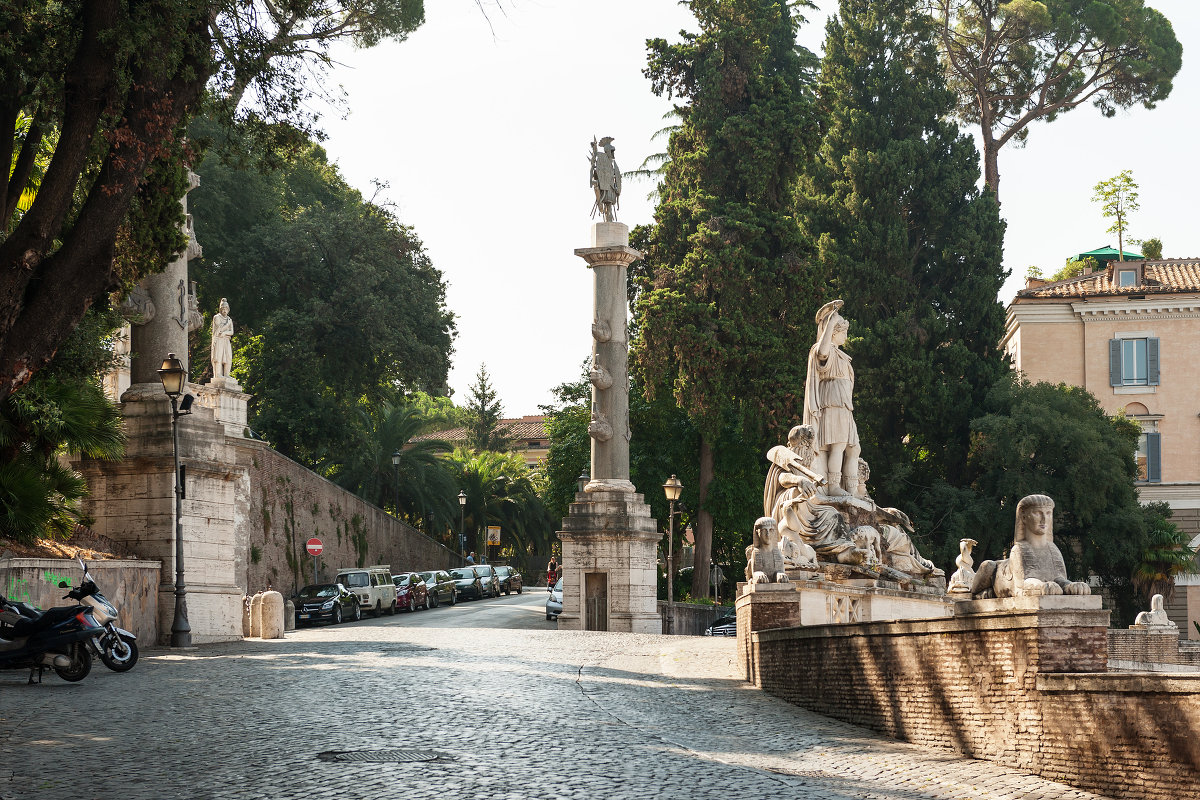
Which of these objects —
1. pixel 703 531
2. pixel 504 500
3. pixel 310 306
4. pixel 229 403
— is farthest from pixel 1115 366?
pixel 229 403

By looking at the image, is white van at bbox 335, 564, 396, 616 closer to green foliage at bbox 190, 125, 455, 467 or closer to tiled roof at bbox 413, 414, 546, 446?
green foliage at bbox 190, 125, 455, 467

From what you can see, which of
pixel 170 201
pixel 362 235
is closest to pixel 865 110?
pixel 362 235

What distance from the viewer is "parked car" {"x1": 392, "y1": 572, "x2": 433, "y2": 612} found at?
135 feet

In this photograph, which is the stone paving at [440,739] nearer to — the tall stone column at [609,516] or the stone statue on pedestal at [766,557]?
the stone statue on pedestal at [766,557]

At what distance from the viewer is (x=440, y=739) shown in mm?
9961

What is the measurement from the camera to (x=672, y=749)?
32.7ft

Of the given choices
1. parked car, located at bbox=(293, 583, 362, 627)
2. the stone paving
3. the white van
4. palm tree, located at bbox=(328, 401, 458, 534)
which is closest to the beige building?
the white van

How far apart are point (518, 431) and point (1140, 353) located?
68401 mm

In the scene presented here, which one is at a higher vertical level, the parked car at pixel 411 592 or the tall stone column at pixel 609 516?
the tall stone column at pixel 609 516

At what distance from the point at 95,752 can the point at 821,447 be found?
1393cm

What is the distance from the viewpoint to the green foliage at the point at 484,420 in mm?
91750

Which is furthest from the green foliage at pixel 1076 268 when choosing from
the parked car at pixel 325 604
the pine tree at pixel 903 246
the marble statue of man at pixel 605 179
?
the parked car at pixel 325 604

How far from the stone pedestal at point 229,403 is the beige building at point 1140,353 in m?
28.2

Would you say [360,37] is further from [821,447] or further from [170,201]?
[821,447]
